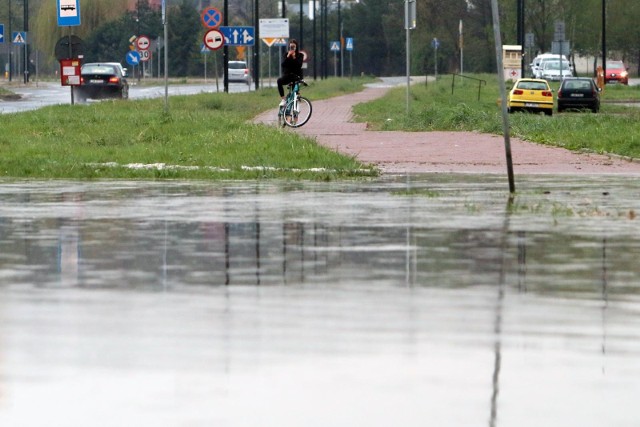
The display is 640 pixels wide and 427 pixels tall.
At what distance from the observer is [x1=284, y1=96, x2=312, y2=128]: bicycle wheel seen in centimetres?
3469

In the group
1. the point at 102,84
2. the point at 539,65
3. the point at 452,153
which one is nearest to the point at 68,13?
the point at 452,153

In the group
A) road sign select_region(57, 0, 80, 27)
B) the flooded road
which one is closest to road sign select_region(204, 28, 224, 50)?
road sign select_region(57, 0, 80, 27)

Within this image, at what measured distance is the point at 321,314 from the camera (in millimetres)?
10273

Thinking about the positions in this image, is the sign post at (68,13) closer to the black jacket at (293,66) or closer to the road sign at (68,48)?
the road sign at (68,48)

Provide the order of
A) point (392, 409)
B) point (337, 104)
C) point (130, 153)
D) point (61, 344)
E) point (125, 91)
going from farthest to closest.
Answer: point (125, 91), point (337, 104), point (130, 153), point (61, 344), point (392, 409)

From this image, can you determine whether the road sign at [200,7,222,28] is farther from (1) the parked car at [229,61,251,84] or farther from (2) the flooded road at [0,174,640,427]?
(1) the parked car at [229,61,251,84]

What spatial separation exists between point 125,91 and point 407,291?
184ft

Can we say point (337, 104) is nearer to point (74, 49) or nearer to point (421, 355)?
point (74, 49)

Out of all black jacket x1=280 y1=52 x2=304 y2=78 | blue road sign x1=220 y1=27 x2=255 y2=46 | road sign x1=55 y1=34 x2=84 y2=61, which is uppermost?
blue road sign x1=220 y1=27 x2=255 y2=46

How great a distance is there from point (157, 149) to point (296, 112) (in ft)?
26.6

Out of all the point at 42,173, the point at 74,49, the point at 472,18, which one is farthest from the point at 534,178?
the point at 472,18

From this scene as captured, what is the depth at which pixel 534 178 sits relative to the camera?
74.2 feet

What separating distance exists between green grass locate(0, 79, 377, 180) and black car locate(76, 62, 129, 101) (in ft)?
89.0

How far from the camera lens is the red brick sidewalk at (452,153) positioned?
2503 cm
